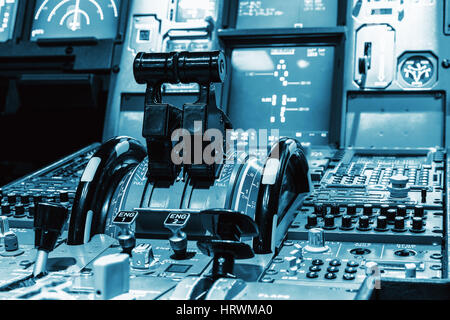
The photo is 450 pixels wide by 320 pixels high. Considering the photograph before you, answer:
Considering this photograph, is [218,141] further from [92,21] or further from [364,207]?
[92,21]

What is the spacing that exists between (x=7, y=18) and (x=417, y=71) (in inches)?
107

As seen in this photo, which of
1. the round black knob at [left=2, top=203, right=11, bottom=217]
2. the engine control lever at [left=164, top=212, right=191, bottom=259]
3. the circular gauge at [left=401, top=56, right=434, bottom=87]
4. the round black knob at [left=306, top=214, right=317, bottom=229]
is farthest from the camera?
the circular gauge at [left=401, top=56, right=434, bottom=87]

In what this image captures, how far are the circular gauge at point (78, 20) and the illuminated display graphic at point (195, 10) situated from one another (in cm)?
44

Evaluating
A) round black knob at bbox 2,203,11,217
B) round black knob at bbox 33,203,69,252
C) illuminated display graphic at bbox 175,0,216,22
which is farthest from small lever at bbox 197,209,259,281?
illuminated display graphic at bbox 175,0,216,22

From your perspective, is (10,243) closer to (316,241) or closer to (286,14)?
(316,241)

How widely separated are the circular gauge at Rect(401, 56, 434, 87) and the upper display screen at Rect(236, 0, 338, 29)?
50 cm

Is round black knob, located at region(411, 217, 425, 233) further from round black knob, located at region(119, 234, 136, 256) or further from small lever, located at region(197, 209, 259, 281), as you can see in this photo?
round black knob, located at region(119, 234, 136, 256)

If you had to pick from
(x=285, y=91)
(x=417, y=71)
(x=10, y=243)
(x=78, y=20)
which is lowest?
(x=10, y=243)

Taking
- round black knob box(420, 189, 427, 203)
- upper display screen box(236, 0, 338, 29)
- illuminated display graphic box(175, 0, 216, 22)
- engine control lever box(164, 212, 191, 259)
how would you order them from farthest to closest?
1. illuminated display graphic box(175, 0, 216, 22)
2. upper display screen box(236, 0, 338, 29)
3. round black knob box(420, 189, 427, 203)
4. engine control lever box(164, 212, 191, 259)

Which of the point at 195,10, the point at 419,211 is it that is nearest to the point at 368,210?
the point at 419,211

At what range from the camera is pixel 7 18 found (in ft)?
12.6

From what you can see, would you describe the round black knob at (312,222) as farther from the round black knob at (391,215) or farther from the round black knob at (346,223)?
the round black knob at (391,215)

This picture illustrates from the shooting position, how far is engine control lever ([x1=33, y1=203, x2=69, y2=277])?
5.16 feet

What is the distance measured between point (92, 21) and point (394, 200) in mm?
2476
